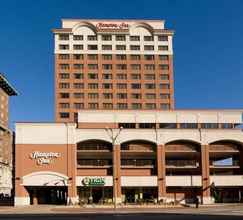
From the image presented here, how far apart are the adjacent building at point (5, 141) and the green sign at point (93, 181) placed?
72946 mm

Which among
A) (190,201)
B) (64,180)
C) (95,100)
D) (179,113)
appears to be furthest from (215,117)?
(95,100)

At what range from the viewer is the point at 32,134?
93.9 metres

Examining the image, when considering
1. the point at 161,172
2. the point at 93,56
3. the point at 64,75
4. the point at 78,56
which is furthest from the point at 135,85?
the point at 161,172

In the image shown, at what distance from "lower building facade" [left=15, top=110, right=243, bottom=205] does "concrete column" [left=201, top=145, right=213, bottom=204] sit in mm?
191

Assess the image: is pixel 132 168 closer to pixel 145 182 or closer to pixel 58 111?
pixel 145 182


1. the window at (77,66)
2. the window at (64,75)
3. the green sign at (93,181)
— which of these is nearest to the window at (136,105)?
the window at (77,66)

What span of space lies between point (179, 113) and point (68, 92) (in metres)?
57.6

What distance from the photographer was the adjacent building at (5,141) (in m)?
164

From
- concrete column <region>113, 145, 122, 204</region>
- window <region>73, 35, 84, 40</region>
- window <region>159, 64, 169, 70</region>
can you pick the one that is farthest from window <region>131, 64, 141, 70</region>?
concrete column <region>113, 145, 122, 204</region>

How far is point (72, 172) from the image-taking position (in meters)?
93.2

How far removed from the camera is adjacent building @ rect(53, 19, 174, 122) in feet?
506

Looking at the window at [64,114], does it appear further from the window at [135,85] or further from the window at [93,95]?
the window at [135,85]

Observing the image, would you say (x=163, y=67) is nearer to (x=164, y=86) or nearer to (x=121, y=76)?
(x=164, y=86)

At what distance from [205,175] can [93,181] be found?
2182 centimetres
